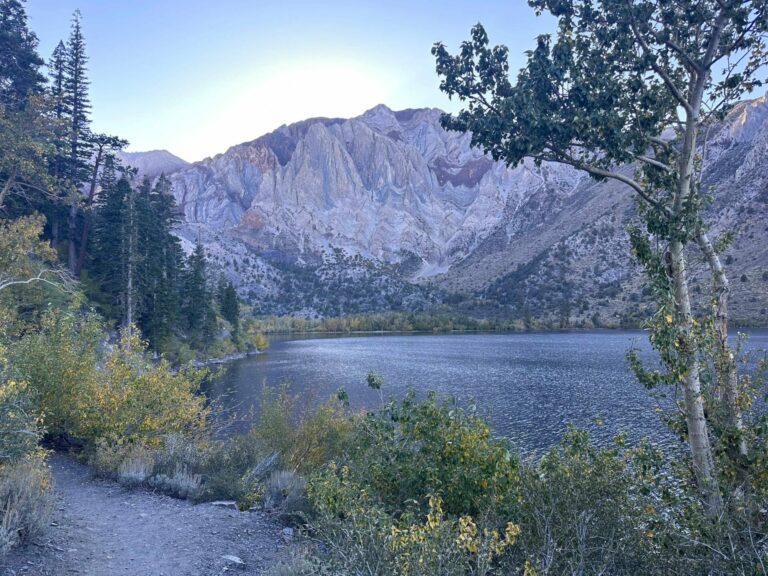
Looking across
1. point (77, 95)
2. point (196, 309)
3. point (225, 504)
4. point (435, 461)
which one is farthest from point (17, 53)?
point (435, 461)

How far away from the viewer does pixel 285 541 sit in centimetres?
841

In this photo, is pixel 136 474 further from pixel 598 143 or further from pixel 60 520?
pixel 598 143

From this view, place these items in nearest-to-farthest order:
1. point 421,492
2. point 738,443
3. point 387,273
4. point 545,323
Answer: point 738,443 < point 421,492 < point 545,323 < point 387,273

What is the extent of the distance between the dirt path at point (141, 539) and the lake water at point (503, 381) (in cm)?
865

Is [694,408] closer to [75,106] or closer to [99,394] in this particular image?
[99,394]

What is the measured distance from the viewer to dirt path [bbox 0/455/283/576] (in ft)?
21.4

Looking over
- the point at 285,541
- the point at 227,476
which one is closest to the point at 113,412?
the point at 227,476

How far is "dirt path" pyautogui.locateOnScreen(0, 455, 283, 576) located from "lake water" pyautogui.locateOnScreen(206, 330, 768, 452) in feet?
28.4

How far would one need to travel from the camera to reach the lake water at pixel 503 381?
2588cm

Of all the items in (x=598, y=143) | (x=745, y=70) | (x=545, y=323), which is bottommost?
(x=545, y=323)

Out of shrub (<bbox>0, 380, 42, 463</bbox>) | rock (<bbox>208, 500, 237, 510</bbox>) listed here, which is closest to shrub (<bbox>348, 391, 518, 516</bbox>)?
rock (<bbox>208, 500, 237, 510</bbox>)

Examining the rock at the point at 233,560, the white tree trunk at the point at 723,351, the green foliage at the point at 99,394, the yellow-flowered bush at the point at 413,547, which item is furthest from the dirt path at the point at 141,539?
the white tree trunk at the point at 723,351

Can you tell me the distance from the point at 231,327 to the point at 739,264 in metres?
84.4

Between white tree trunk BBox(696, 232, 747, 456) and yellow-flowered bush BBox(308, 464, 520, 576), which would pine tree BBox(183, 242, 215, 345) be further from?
white tree trunk BBox(696, 232, 747, 456)
